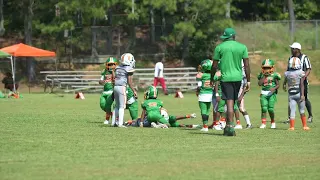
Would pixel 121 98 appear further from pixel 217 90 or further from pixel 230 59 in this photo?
pixel 230 59

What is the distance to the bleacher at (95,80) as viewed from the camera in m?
51.5

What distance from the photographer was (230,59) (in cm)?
1869

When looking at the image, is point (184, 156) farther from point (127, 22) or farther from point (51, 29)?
point (127, 22)

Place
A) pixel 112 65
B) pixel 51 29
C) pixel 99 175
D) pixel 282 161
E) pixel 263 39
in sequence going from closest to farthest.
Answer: pixel 99 175
pixel 282 161
pixel 112 65
pixel 51 29
pixel 263 39

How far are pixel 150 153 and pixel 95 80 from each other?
125 feet

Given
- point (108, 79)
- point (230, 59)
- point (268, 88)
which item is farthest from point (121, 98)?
point (230, 59)

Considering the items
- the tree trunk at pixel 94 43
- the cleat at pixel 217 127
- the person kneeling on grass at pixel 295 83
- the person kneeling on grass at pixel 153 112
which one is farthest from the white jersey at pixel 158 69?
the person kneeling on grass at pixel 295 83

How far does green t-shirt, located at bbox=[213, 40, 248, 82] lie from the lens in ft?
61.3

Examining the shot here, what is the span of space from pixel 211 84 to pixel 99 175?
24.7ft

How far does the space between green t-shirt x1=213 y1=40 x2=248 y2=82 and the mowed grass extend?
4.27ft

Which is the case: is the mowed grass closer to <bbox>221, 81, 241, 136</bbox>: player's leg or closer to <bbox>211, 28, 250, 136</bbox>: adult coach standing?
<bbox>221, 81, 241, 136</bbox>: player's leg

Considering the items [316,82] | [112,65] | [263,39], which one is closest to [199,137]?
[112,65]

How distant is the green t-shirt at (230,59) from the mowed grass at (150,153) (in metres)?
1.30

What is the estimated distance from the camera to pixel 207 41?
2295 inches
